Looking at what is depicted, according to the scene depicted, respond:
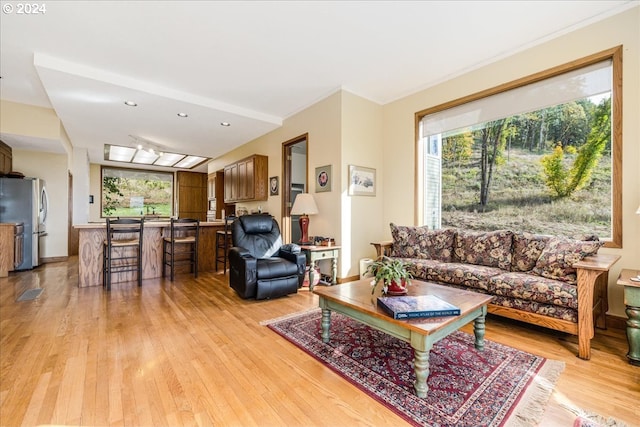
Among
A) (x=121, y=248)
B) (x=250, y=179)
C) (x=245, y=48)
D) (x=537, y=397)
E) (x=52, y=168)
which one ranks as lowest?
(x=537, y=397)

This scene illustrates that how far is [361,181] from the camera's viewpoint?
4352 mm

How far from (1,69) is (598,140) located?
22.4 ft

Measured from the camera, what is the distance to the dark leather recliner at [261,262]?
11.2ft

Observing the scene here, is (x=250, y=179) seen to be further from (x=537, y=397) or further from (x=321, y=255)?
(x=537, y=397)

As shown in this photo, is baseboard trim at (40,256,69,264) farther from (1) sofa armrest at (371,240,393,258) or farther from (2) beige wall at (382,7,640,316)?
(2) beige wall at (382,7,640,316)

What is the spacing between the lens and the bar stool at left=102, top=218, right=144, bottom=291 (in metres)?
3.99

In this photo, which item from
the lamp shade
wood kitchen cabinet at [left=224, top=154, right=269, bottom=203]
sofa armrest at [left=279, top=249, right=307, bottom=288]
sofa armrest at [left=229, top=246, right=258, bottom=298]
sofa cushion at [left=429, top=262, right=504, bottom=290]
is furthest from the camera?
wood kitchen cabinet at [left=224, top=154, right=269, bottom=203]

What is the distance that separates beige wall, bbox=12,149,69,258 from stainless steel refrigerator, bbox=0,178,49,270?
61 centimetres

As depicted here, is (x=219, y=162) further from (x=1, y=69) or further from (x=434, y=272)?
(x=434, y=272)

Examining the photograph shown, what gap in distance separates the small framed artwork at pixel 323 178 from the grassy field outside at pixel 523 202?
5.51 feet

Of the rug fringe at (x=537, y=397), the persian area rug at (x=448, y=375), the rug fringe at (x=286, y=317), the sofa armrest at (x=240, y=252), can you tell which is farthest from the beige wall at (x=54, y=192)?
the rug fringe at (x=537, y=397)

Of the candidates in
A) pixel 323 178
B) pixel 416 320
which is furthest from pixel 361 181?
pixel 416 320

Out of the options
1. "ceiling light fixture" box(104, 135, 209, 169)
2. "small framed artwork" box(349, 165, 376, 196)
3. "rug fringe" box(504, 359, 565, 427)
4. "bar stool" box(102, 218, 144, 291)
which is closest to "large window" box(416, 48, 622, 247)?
"small framed artwork" box(349, 165, 376, 196)

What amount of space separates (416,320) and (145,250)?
459 cm
